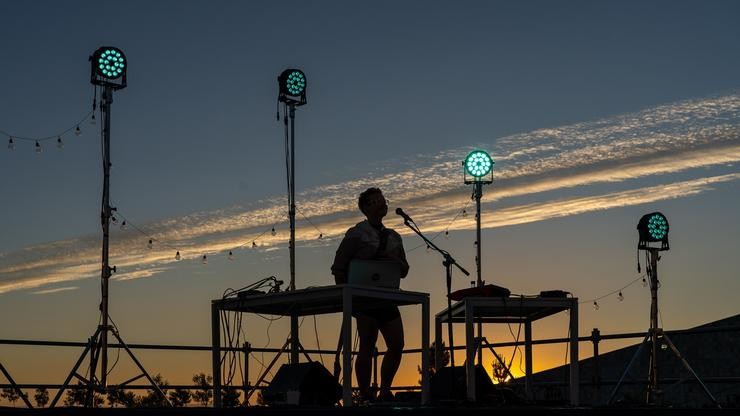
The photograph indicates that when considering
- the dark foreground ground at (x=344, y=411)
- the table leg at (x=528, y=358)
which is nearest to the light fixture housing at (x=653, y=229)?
the table leg at (x=528, y=358)

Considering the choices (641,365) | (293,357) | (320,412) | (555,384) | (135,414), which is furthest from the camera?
(641,365)

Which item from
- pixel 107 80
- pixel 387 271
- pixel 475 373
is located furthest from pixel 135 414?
pixel 107 80

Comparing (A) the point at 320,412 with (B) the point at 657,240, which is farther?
(B) the point at 657,240

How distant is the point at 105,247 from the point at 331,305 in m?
2.61

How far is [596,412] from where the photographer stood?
16.4 feet

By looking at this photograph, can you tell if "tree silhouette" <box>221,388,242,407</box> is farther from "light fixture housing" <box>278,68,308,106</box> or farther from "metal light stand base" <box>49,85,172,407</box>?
"light fixture housing" <box>278,68,308,106</box>

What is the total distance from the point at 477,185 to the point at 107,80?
3955 mm

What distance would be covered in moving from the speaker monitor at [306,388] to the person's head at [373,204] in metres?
1.05

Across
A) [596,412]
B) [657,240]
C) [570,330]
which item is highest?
[657,240]

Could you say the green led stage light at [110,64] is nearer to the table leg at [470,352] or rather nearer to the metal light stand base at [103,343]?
the metal light stand base at [103,343]

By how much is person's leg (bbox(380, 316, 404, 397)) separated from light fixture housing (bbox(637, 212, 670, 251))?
3.30 meters

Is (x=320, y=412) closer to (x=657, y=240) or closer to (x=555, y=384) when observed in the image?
(x=657, y=240)

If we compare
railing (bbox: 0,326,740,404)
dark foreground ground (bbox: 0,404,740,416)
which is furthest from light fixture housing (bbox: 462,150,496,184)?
dark foreground ground (bbox: 0,404,740,416)

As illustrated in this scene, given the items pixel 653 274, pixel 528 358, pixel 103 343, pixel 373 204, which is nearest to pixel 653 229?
pixel 653 274
